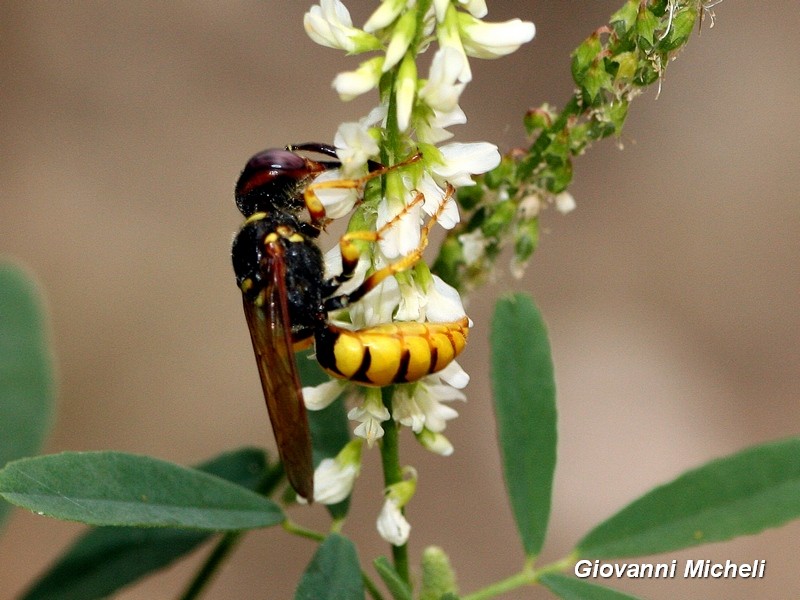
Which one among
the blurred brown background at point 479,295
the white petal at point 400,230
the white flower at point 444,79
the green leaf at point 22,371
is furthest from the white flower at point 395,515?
the blurred brown background at point 479,295

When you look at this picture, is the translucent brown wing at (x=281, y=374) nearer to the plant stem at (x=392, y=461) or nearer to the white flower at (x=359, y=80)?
the plant stem at (x=392, y=461)

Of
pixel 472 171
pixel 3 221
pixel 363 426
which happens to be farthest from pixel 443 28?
pixel 3 221

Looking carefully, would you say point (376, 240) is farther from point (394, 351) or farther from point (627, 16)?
point (627, 16)

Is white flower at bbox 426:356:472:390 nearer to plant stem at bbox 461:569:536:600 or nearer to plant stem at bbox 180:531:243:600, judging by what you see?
plant stem at bbox 461:569:536:600

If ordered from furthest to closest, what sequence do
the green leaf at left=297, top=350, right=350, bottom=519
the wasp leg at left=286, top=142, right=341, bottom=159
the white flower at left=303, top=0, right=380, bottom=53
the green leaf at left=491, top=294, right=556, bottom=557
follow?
the green leaf at left=297, top=350, right=350, bottom=519, the green leaf at left=491, top=294, right=556, bottom=557, the wasp leg at left=286, top=142, right=341, bottom=159, the white flower at left=303, top=0, right=380, bottom=53

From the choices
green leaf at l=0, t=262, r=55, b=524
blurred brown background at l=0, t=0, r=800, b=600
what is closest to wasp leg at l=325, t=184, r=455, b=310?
green leaf at l=0, t=262, r=55, b=524

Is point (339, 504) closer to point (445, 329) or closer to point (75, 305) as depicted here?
point (445, 329)

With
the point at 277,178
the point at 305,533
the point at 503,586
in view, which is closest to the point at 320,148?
the point at 277,178
